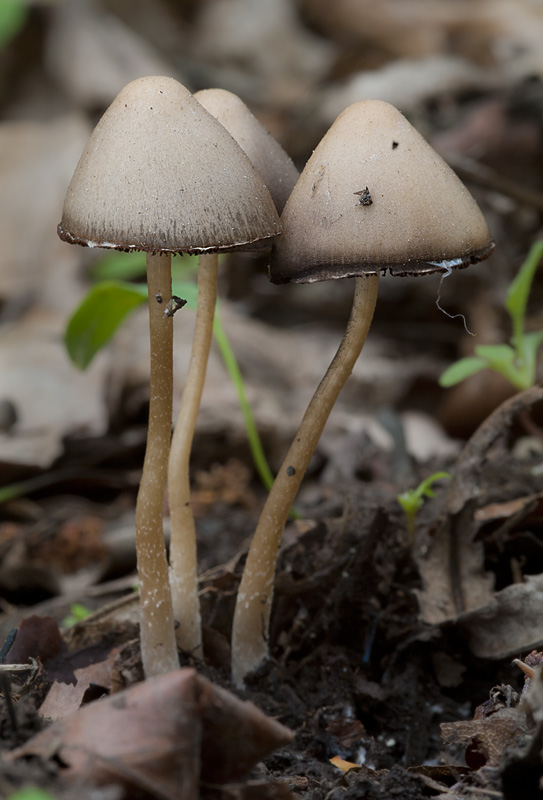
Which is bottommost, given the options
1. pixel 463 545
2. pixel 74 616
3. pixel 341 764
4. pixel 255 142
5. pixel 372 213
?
pixel 341 764

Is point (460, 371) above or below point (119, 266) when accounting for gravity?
below

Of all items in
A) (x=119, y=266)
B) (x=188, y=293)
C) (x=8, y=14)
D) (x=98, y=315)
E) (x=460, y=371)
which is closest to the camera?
(x=8, y=14)

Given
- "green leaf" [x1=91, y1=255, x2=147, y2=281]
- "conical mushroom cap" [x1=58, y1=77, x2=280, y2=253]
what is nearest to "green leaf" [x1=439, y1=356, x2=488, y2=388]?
"conical mushroom cap" [x1=58, y1=77, x2=280, y2=253]

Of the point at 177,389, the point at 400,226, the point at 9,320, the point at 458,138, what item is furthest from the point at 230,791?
the point at 458,138

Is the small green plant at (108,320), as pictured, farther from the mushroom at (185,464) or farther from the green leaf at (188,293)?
the mushroom at (185,464)

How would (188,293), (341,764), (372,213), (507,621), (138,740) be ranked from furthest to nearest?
(188,293), (507,621), (341,764), (372,213), (138,740)

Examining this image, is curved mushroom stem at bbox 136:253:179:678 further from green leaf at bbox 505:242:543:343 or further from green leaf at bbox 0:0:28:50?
green leaf at bbox 505:242:543:343

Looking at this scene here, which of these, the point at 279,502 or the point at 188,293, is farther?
the point at 188,293

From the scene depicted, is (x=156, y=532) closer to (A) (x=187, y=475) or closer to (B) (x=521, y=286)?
(A) (x=187, y=475)

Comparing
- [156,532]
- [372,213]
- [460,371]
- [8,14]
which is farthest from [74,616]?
[8,14]
